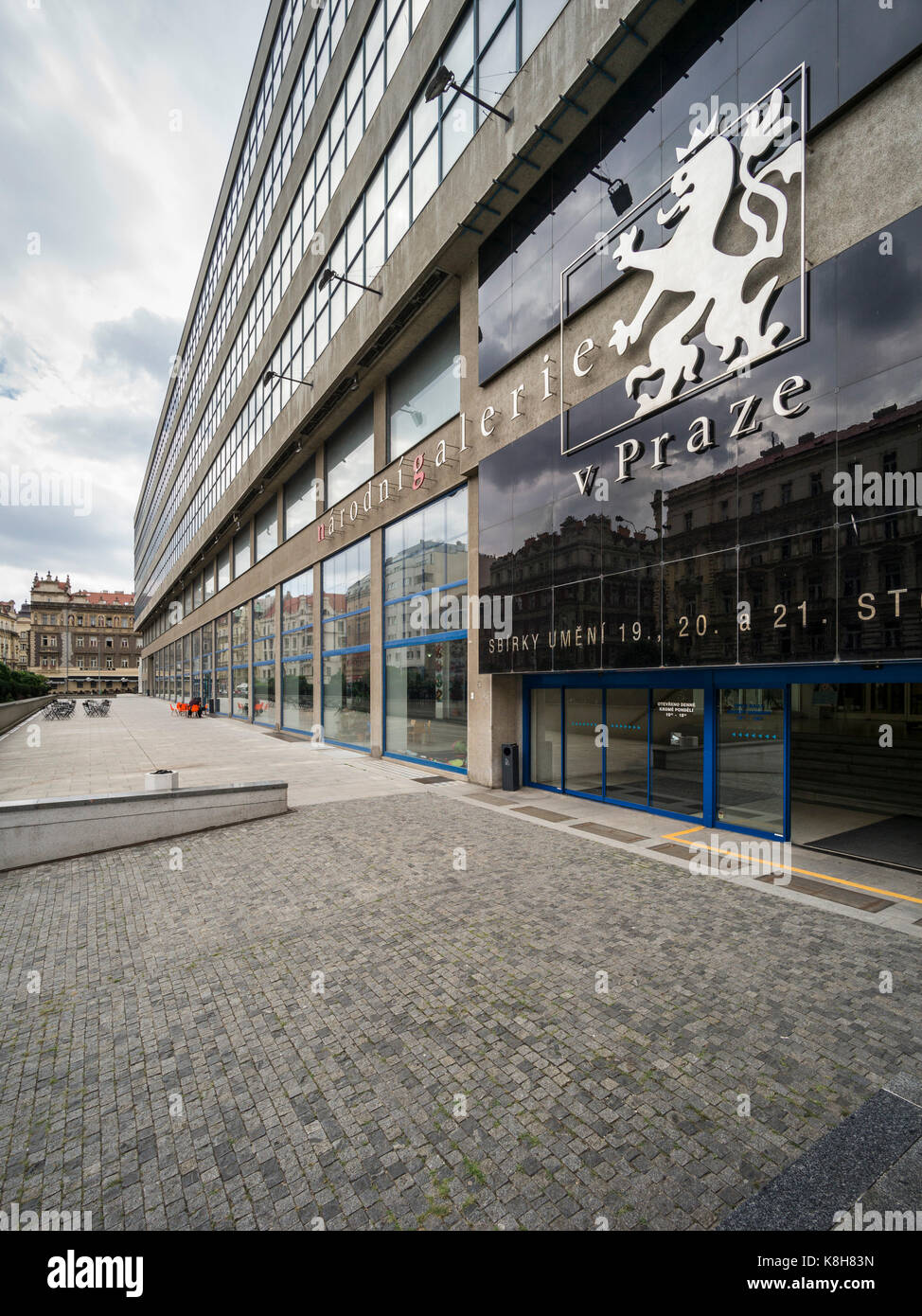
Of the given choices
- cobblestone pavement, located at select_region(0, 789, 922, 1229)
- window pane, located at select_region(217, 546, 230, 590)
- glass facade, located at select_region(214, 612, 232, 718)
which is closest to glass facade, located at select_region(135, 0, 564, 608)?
window pane, located at select_region(217, 546, 230, 590)

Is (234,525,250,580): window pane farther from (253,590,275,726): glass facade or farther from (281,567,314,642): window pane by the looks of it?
(281,567,314,642): window pane

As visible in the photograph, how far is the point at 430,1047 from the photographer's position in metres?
4.23

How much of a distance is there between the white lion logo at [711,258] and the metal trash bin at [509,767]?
298 inches

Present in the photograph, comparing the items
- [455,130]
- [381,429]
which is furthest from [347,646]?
[455,130]

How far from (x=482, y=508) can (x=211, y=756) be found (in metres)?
12.4

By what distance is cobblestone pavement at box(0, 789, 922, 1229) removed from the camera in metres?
3.07

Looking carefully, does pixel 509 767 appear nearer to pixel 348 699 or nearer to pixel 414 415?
pixel 348 699

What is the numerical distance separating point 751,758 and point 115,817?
1031 centimetres

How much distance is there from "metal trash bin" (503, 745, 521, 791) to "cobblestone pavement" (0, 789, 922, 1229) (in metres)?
6.09

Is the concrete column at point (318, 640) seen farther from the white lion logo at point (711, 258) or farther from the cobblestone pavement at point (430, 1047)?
the cobblestone pavement at point (430, 1047)

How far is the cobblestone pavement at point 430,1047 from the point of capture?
307 centimetres

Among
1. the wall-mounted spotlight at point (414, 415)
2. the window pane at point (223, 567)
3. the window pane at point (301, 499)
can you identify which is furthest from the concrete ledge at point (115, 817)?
the window pane at point (223, 567)

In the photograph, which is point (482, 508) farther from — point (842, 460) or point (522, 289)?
point (842, 460)
